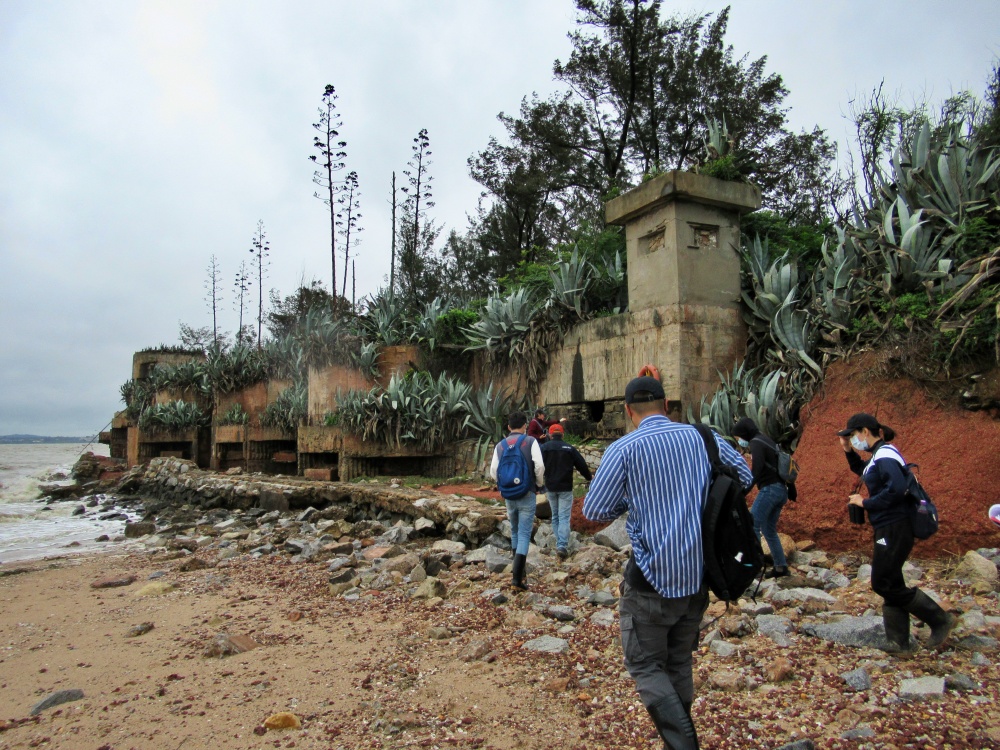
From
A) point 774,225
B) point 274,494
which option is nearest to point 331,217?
point 274,494

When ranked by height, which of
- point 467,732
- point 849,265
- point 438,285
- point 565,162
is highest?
point 565,162

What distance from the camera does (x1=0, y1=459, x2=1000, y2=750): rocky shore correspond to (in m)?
3.54

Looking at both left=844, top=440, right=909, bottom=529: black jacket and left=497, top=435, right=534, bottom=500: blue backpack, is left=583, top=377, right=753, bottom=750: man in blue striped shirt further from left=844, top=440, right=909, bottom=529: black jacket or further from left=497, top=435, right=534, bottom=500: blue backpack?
left=497, top=435, right=534, bottom=500: blue backpack

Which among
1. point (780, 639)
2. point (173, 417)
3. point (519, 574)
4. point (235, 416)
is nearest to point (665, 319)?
point (519, 574)

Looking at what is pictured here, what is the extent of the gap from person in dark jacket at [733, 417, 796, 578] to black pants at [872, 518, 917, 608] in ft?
5.68

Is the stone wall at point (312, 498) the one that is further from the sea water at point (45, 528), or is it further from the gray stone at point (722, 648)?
A: the gray stone at point (722, 648)

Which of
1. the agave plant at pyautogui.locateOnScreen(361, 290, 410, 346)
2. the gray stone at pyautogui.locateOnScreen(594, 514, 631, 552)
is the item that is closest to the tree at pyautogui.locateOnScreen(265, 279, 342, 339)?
the agave plant at pyautogui.locateOnScreen(361, 290, 410, 346)

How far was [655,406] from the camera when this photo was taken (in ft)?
9.75

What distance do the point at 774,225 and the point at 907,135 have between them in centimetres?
211

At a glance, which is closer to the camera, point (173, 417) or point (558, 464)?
point (558, 464)

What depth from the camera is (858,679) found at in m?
3.73

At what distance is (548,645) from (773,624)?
1.51m

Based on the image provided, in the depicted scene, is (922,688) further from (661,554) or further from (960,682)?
(661,554)

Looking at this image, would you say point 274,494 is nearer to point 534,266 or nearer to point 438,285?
point 534,266
